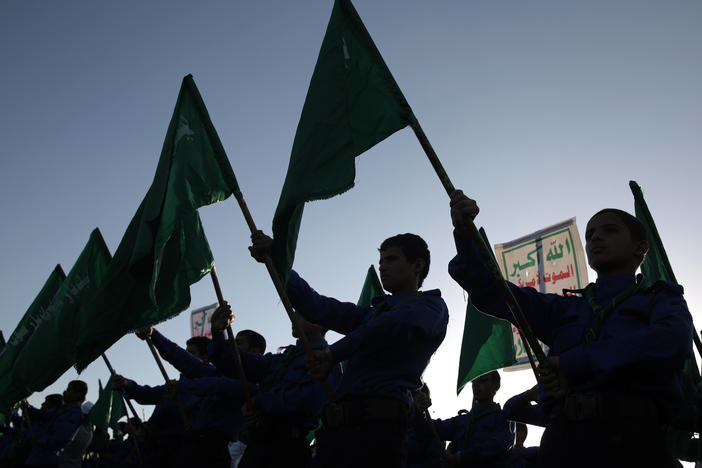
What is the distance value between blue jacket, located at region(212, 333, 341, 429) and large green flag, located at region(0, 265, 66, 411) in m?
2.40

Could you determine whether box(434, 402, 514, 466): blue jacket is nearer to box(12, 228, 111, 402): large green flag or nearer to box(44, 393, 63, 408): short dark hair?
box(12, 228, 111, 402): large green flag

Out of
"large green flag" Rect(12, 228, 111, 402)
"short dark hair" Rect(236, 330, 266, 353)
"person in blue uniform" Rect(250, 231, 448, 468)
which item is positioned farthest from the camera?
"short dark hair" Rect(236, 330, 266, 353)

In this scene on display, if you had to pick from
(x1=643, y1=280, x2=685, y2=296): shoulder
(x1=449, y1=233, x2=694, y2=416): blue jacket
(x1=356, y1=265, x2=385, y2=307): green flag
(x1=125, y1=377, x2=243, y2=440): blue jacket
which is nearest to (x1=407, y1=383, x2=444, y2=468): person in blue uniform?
(x1=356, y1=265, x2=385, y2=307): green flag

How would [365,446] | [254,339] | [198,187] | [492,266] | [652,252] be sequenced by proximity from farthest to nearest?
[254,339] → [652,252] → [198,187] → [365,446] → [492,266]

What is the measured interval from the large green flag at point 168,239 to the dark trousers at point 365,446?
64.2 inches

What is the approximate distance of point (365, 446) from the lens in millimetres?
3803

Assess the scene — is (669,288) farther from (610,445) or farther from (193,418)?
(193,418)

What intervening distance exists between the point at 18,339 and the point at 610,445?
6.90 m

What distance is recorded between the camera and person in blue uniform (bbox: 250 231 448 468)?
379cm

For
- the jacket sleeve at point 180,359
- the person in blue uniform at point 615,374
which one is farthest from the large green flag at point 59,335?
the person in blue uniform at point 615,374

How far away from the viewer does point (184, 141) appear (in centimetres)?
505

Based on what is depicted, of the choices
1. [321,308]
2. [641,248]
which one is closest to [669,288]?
[641,248]

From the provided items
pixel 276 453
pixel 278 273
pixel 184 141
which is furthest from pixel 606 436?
pixel 184 141

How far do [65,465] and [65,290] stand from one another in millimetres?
5548
